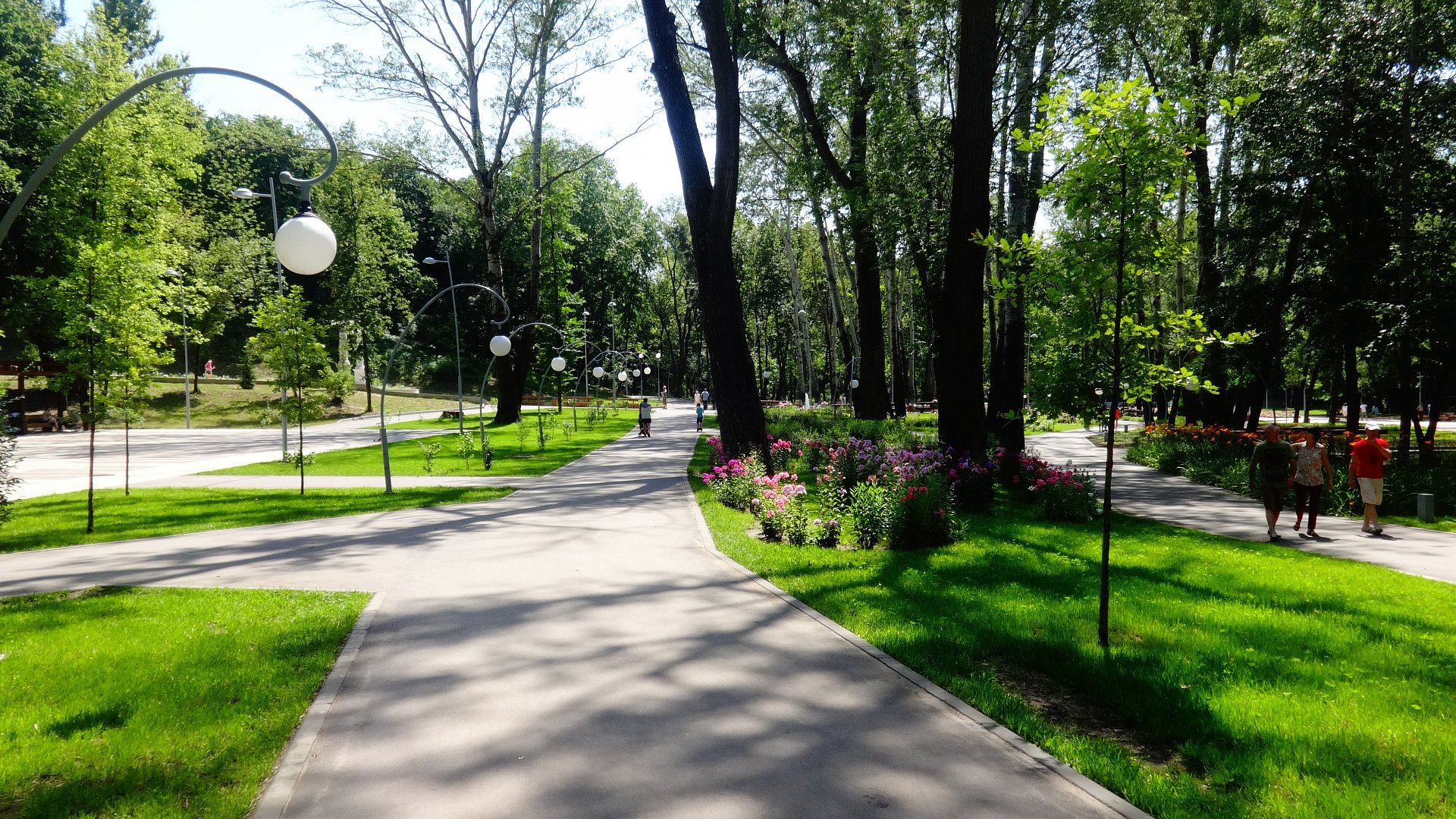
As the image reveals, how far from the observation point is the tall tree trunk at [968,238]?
A: 38.1 ft

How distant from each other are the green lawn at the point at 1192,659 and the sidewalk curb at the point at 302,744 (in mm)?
3844

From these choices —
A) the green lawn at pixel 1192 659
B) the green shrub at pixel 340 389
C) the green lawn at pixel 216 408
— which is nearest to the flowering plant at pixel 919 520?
the green lawn at pixel 1192 659

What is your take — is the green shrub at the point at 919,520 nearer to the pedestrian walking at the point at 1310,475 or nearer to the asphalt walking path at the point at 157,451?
the pedestrian walking at the point at 1310,475

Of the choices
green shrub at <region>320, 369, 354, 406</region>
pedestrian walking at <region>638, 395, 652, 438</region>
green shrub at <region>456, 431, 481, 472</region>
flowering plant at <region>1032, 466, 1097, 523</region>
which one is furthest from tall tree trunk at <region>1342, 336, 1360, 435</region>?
green shrub at <region>320, 369, 354, 406</region>

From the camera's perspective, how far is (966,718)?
4.46 metres

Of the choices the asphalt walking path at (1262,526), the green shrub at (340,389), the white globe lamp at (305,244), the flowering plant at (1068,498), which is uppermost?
the white globe lamp at (305,244)

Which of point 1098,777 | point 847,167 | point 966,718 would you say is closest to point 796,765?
point 966,718

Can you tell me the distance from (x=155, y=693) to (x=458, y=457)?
18872 mm

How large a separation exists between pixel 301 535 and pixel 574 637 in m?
7.11

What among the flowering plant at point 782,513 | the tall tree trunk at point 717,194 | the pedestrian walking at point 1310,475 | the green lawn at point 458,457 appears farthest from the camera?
A: the green lawn at point 458,457

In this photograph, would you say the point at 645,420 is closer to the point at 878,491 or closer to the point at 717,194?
the point at 717,194

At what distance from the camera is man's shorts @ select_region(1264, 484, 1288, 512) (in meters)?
10.8

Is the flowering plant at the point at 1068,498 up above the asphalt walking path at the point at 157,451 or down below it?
above

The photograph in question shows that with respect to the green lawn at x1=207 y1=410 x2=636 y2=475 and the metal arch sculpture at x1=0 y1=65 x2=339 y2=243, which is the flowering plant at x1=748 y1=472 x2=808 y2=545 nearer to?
the metal arch sculpture at x1=0 y1=65 x2=339 y2=243
